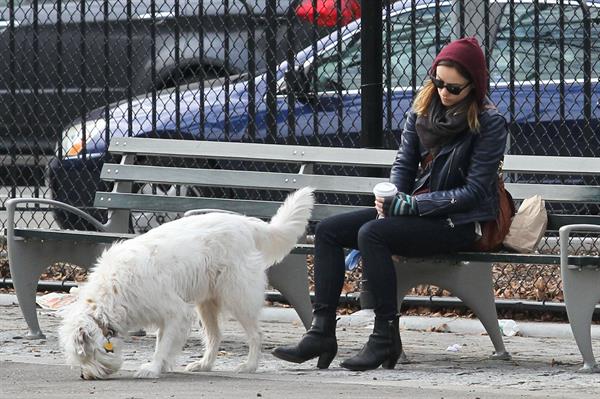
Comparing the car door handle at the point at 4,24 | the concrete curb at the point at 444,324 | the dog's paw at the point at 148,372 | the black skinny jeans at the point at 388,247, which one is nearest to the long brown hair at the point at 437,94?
the black skinny jeans at the point at 388,247

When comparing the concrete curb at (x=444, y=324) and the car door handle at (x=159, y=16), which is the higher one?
the car door handle at (x=159, y=16)

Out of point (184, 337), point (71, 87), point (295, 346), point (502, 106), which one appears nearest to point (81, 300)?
point (184, 337)

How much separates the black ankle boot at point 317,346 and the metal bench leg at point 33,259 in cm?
141

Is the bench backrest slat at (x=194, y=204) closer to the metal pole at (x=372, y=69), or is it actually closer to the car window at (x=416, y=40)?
the metal pole at (x=372, y=69)

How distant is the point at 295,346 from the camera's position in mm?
6531

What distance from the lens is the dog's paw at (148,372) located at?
20.3 feet

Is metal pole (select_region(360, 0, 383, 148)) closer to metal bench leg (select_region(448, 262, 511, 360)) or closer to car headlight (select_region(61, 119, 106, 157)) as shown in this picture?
metal bench leg (select_region(448, 262, 511, 360))

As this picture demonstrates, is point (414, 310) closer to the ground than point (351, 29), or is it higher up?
closer to the ground

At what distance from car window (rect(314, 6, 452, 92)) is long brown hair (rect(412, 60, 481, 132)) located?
2.23 meters

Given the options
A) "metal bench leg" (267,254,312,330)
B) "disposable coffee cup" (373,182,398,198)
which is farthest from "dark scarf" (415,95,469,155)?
"metal bench leg" (267,254,312,330)

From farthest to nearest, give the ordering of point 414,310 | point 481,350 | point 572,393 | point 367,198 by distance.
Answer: point 414,310
point 367,198
point 481,350
point 572,393

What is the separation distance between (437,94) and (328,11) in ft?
8.42

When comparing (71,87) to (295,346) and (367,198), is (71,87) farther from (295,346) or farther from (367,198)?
(295,346)

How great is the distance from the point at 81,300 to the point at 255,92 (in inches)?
132
